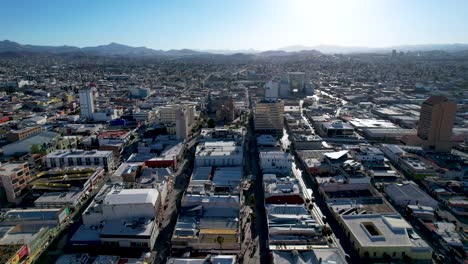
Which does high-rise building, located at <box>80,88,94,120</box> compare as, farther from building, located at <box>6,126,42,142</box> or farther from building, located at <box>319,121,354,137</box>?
building, located at <box>319,121,354,137</box>

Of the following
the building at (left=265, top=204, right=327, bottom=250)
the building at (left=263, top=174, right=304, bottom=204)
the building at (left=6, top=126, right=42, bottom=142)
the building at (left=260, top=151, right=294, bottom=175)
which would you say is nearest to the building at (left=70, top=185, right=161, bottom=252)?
the building at (left=265, top=204, right=327, bottom=250)

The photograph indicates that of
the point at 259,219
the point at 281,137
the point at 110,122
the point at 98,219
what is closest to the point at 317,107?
the point at 281,137

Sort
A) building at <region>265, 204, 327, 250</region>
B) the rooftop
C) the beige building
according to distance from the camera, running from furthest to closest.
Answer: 1. the beige building
2. the rooftop
3. building at <region>265, 204, 327, 250</region>

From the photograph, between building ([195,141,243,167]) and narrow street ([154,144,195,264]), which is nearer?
narrow street ([154,144,195,264])

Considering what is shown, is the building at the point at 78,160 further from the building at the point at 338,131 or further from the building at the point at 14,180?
the building at the point at 338,131

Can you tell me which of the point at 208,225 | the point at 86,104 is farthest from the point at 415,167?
the point at 86,104

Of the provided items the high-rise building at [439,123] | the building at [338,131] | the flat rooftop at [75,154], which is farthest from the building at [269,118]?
the flat rooftop at [75,154]

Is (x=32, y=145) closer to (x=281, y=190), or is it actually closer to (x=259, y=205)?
(x=259, y=205)

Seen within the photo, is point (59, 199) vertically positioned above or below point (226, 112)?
below
